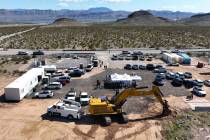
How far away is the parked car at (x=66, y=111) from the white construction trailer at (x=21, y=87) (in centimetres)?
879

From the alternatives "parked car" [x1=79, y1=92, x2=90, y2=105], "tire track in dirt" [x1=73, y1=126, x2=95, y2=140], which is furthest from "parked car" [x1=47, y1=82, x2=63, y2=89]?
"tire track in dirt" [x1=73, y1=126, x2=95, y2=140]

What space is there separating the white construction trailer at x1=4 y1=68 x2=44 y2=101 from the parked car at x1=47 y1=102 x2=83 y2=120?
346 inches

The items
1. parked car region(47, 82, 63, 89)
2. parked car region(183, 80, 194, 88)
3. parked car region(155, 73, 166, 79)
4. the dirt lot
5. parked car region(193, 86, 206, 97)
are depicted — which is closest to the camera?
the dirt lot

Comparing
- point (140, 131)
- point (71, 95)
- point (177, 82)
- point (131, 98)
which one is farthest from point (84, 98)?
point (177, 82)

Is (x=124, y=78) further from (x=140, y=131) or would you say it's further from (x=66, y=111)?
(x=140, y=131)

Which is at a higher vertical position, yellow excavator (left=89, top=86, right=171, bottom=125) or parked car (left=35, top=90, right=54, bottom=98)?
yellow excavator (left=89, top=86, right=171, bottom=125)

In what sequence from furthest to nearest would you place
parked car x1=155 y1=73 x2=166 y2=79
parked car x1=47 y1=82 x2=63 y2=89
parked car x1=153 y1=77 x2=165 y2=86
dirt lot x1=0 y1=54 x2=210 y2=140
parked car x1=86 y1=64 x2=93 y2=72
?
parked car x1=86 y1=64 x2=93 y2=72, parked car x1=155 y1=73 x2=166 y2=79, parked car x1=153 y1=77 x2=165 y2=86, parked car x1=47 y1=82 x2=63 y2=89, dirt lot x1=0 y1=54 x2=210 y2=140

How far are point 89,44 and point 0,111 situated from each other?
7649cm

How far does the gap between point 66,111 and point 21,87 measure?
1149 centimetres

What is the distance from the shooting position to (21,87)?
55156 millimetres

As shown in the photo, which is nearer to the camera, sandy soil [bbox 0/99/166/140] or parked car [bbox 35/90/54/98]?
sandy soil [bbox 0/99/166/140]

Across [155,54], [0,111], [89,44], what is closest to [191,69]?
[155,54]

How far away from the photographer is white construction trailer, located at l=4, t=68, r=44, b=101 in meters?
54.4

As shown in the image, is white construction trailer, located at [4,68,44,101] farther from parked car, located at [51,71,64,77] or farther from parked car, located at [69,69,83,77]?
parked car, located at [69,69,83,77]
